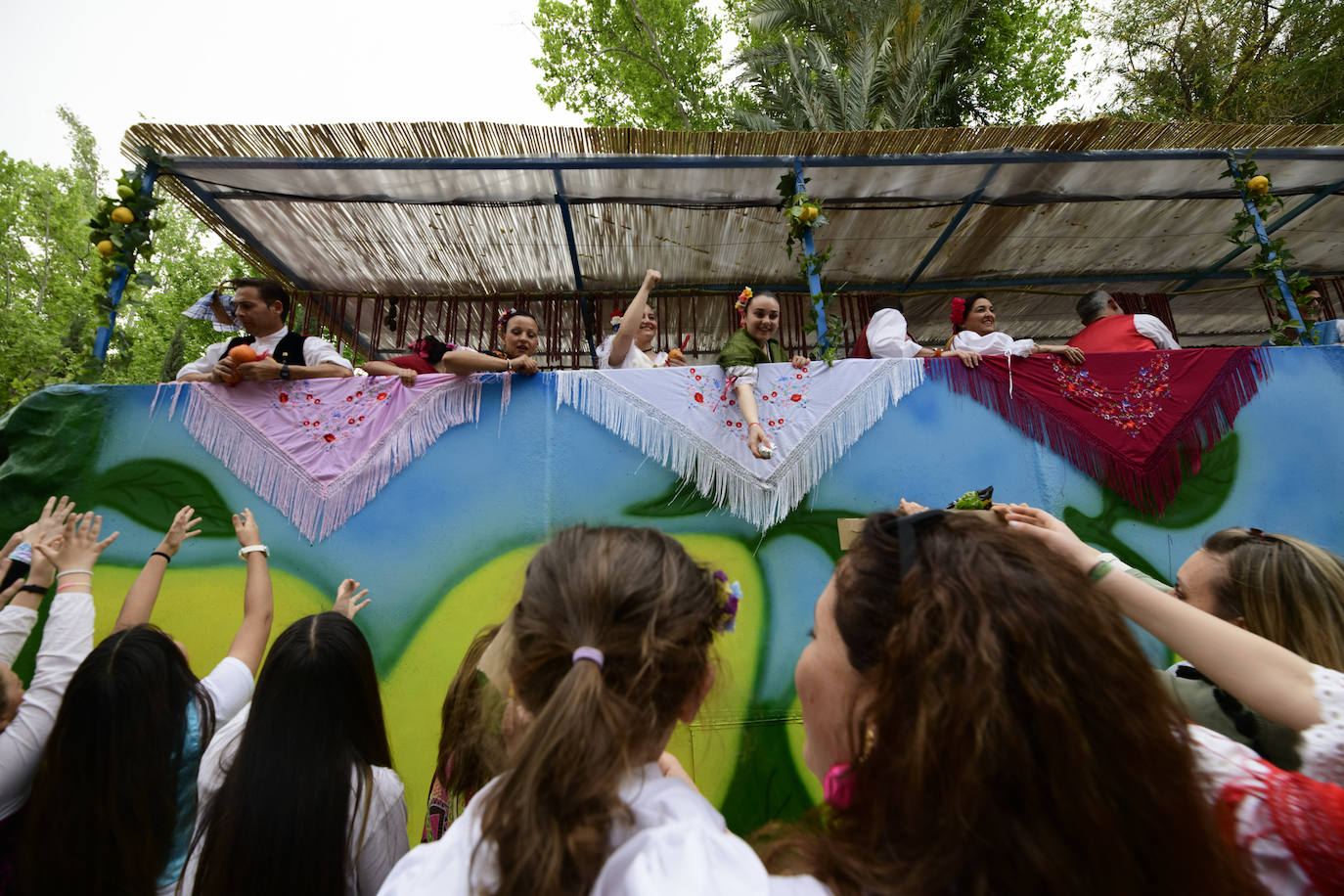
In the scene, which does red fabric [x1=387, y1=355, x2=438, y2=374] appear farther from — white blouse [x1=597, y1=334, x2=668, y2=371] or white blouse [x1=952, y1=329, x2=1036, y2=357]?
white blouse [x1=952, y1=329, x2=1036, y2=357]

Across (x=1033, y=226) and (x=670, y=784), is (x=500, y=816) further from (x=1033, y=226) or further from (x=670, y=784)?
(x=1033, y=226)

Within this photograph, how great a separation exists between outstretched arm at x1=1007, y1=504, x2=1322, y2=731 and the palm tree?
11182 millimetres

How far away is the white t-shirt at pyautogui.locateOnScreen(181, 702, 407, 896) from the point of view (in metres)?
1.42

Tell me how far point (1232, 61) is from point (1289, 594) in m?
14.4

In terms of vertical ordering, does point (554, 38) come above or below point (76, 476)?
above

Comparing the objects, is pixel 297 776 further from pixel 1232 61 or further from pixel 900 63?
pixel 1232 61

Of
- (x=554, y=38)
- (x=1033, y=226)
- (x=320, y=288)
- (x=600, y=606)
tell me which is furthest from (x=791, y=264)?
(x=554, y=38)

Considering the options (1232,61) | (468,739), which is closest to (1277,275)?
(468,739)

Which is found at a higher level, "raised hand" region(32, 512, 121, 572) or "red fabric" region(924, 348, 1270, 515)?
"red fabric" region(924, 348, 1270, 515)

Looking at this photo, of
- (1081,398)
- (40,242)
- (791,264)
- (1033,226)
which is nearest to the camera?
(1081,398)

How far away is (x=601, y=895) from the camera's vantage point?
30.6 inches

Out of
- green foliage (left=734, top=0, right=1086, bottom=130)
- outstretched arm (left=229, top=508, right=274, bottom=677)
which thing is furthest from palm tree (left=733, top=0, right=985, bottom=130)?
outstretched arm (left=229, top=508, right=274, bottom=677)

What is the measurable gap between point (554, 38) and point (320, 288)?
12296mm

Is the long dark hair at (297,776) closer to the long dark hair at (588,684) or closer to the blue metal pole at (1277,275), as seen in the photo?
the long dark hair at (588,684)
